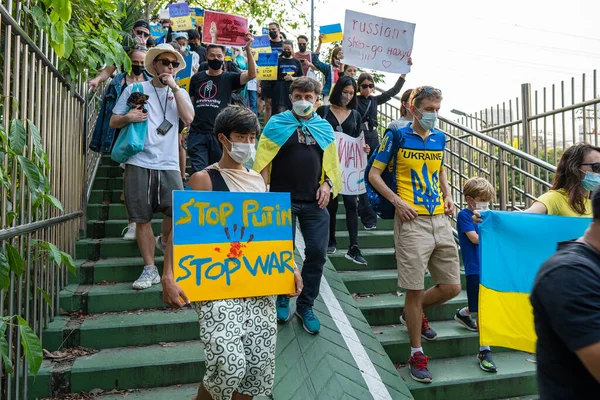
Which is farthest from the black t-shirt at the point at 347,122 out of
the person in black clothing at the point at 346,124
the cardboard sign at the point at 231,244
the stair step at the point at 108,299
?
the cardboard sign at the point at 231,244

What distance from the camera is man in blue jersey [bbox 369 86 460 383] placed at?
4.11m

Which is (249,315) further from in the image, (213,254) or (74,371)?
(74,371)

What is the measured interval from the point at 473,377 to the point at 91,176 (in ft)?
15.9

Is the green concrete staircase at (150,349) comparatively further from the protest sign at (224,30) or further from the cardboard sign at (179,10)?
the cardboard sign at (179,10)

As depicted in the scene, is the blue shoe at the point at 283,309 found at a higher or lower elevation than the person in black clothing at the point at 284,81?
lower

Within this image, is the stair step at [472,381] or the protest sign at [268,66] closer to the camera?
the stair step at [472,381]

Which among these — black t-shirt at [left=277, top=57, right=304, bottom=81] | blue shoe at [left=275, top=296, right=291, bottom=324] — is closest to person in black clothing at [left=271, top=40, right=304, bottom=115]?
black t-shirt at [left=277, top=57, right=304, bottom=81]

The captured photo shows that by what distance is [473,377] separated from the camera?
428 centimetres

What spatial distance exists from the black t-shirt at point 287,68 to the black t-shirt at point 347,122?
2.78m

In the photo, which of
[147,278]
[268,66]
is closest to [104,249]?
[147,278]

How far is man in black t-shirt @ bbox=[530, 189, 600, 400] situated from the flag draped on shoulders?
265cm

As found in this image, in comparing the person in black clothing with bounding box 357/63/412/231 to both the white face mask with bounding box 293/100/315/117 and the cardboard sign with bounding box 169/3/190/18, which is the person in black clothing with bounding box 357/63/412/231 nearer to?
the white face mask with bounding box 293/100/315/117

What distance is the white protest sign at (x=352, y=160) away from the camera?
241 inches

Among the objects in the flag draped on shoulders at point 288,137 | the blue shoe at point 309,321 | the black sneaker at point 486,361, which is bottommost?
the black sneaker at point 486,361
